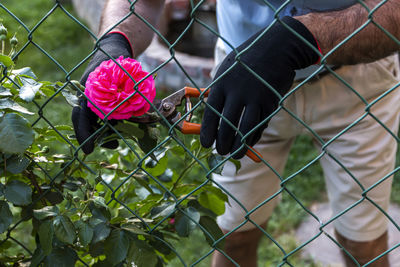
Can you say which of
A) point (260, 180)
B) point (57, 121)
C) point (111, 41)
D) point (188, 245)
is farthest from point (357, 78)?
point (57, 121)

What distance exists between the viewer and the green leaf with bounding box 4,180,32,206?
4.38 ft

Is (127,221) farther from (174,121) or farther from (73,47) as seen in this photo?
(73,47)

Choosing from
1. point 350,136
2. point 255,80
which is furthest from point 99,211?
point 350,136

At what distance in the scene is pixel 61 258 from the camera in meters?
1.41

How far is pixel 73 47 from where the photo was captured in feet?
16.3

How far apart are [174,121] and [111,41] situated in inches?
13.8

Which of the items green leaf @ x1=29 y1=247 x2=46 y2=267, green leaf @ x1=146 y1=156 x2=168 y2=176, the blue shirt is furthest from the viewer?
the blue shirt

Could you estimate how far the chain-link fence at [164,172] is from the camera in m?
1.28

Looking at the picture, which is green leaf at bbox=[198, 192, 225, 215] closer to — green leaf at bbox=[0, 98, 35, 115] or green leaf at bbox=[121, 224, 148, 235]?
green leaf at bbox=[121, 224, 148, 235]

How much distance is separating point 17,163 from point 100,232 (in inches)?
10.9

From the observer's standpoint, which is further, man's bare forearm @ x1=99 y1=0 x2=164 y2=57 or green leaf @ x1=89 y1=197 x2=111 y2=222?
man's bare forearm @ x1=99 y1=0 x2=164 y2=57

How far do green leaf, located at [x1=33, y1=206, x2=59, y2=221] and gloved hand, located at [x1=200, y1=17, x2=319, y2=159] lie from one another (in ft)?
1.44

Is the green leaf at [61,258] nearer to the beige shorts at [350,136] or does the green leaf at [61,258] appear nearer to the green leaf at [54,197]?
the green leaf at [54,197]

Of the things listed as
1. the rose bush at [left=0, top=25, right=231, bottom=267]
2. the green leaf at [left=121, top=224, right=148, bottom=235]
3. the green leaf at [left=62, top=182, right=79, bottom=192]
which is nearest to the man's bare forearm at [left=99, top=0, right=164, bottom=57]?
the rose bush at [left=0, top=25, right=231, bottom=267]
